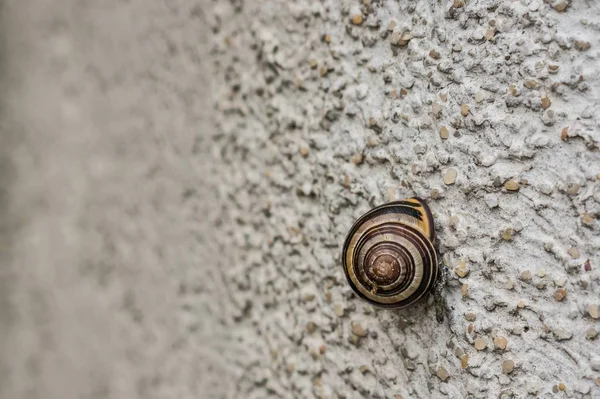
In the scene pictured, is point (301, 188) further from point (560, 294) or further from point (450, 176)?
point (560, 294)

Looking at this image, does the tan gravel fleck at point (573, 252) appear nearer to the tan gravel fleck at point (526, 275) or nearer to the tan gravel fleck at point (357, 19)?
the tan gravel fleck at point (526, 275)

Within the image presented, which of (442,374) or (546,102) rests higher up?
(546,102)

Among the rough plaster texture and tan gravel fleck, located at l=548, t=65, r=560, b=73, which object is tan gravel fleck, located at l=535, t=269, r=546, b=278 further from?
tan gravel fleck, located at l=548, t=65, r=560, b=73

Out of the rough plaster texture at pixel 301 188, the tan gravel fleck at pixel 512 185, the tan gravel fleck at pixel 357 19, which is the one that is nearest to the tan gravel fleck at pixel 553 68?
the rough plaster texture at pixel 301 188

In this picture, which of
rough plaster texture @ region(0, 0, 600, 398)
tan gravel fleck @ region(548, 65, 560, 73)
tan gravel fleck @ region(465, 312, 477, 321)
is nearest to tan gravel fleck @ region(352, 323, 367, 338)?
rough plaster texture @ region(0, 0, 600, 398)

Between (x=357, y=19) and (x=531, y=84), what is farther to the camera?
(x=357, y=19)

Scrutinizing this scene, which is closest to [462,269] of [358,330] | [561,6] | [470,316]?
[470,316]

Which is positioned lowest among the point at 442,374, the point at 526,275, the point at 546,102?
the point at 442,374
